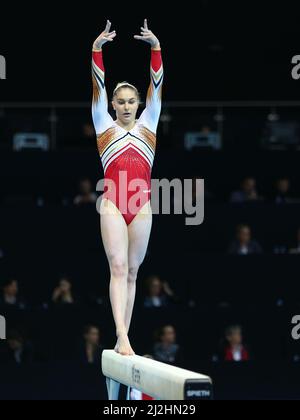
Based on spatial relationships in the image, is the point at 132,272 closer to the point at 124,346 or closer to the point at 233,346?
the point at 124,346

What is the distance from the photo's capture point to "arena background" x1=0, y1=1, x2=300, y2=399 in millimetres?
10609

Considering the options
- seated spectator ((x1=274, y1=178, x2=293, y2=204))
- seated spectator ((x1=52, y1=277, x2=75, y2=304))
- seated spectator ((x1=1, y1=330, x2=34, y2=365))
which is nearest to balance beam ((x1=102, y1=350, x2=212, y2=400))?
seated spectator ((x1=1, y1=330, x2=34, y2=365))

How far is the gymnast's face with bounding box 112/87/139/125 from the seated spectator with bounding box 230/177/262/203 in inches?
203

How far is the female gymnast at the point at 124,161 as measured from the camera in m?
6.68

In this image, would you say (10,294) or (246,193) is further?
(246,193)

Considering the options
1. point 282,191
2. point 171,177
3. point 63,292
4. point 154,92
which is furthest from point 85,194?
point 154,92

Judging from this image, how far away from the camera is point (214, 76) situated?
51.4 feet

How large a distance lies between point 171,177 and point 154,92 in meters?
5.31

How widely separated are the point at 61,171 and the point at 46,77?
3467mm

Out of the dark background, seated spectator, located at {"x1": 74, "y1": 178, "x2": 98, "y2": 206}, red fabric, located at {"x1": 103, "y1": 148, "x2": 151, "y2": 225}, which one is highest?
the dark background

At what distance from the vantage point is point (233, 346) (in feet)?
34.7

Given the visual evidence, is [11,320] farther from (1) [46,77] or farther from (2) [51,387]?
(1) [46,77]

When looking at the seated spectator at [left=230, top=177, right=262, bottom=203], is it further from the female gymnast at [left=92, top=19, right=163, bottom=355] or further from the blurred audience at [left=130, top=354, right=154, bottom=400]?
the blurred audience at [left=130, top=354, right=154, bottom=400]

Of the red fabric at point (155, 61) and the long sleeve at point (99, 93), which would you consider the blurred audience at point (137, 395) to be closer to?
the long sleeve at point (99, 93)
